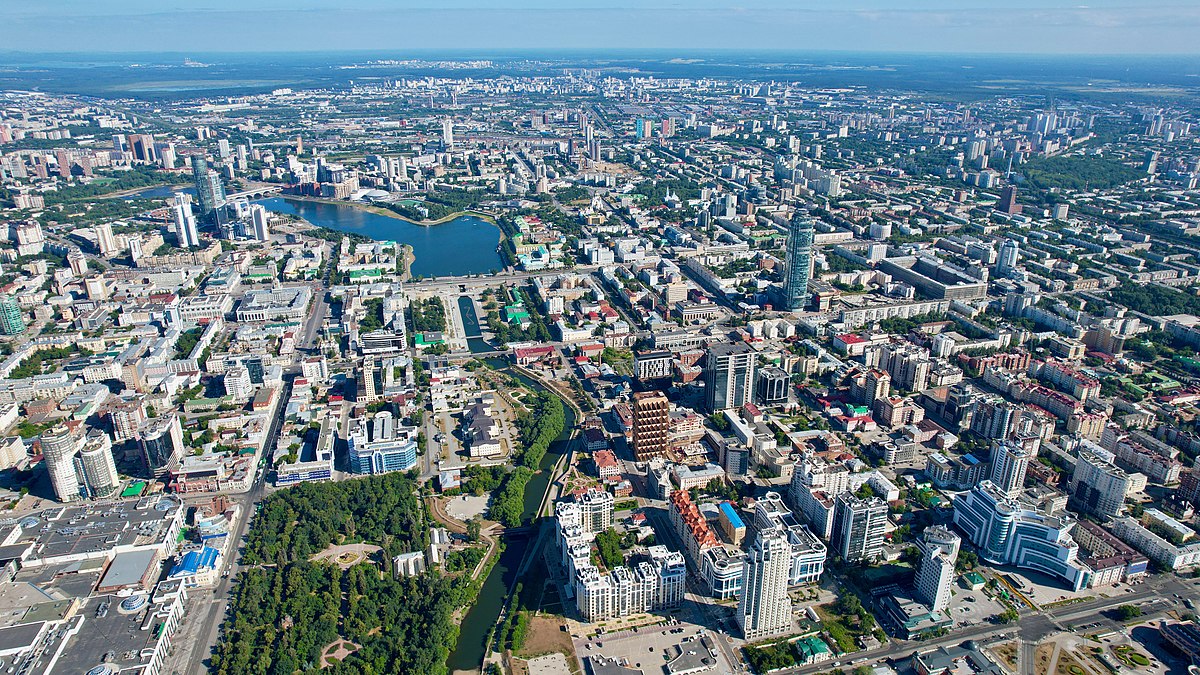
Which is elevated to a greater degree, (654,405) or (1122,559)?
(654,405)

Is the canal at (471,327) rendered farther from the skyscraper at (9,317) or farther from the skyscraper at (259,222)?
the skyscraper at (9,317)

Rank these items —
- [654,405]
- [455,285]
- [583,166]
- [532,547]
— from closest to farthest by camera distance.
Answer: [532,547] → [654,405] → [455,285] → [583,166]

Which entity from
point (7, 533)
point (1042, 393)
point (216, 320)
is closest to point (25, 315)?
point (216, 320)

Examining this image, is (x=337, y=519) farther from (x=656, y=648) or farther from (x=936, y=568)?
(x=936, y=568)

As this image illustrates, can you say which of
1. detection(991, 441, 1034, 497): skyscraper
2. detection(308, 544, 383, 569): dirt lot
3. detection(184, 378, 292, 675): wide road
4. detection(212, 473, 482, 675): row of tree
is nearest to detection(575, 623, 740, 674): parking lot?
detection(212, 473, 482, 675): row of tree

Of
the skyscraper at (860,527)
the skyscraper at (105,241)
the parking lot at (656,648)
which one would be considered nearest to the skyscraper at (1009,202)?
the skyscraper at (860,527)

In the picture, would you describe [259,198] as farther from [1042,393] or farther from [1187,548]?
[1187,548]

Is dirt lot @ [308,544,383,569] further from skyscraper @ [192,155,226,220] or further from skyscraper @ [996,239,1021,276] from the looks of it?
skyscraper @ [192,155,226,220]
